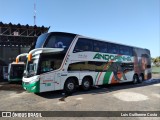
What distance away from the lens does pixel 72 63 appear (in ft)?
34.1

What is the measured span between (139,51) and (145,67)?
2.21 metres

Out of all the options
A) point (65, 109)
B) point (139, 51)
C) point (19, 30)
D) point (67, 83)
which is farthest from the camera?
point (19, 30)

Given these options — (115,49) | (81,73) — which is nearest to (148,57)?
(115,49)

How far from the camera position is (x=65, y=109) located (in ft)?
22.6

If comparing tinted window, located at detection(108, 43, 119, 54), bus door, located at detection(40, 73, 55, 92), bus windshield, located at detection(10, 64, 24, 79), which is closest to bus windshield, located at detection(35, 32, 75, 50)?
bus door, located at detection(40, 73, 55, 92)

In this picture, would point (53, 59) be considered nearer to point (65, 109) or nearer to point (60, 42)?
point (60, 42)

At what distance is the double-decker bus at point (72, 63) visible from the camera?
9.09m

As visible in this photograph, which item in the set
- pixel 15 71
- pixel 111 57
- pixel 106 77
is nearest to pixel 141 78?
pixel 111 57

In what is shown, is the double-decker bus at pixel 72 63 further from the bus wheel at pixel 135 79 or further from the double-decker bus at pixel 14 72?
the double-decker bus at pixel 14 72

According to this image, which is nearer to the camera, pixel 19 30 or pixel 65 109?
pixel 65 109

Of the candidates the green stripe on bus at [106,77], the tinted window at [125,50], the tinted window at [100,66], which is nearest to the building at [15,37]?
the tinted window at [125,50]

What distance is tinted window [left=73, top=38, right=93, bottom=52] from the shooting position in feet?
34.9

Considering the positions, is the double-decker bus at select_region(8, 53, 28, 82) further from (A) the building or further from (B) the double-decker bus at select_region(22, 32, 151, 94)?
(A) the building

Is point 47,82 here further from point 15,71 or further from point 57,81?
point 15,71
